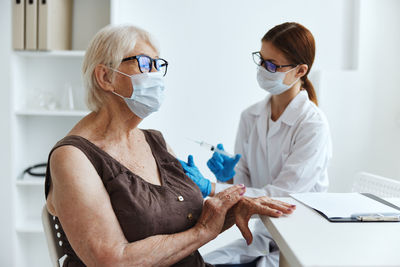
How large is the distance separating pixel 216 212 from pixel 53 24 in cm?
162

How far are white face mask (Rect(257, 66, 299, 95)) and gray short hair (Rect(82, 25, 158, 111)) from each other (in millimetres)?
759

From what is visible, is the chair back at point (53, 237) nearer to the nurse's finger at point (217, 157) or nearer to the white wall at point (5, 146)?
the nurse's finger at point (217, 157)

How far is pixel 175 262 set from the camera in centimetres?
108

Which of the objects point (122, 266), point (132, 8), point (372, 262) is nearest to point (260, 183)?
point (122, 266)

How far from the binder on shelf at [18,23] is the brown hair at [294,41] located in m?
1.38

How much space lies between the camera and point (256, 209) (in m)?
1.10

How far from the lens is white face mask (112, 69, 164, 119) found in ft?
3.90

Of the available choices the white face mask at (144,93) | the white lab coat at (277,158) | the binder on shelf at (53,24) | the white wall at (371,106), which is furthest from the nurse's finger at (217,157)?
the binder on shelf at (53,24)

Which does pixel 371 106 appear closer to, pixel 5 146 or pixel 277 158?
pixel 277 158

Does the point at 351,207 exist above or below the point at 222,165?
above

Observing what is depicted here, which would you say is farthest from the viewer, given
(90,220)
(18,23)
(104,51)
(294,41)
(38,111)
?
(38,111)

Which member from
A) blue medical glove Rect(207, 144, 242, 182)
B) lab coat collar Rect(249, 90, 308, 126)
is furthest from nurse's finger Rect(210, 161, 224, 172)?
lab coat collar Rect(249, 90, 308, 126)

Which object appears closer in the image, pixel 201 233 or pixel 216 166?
pixel 201 233

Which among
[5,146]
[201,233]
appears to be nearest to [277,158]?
[201,233]
